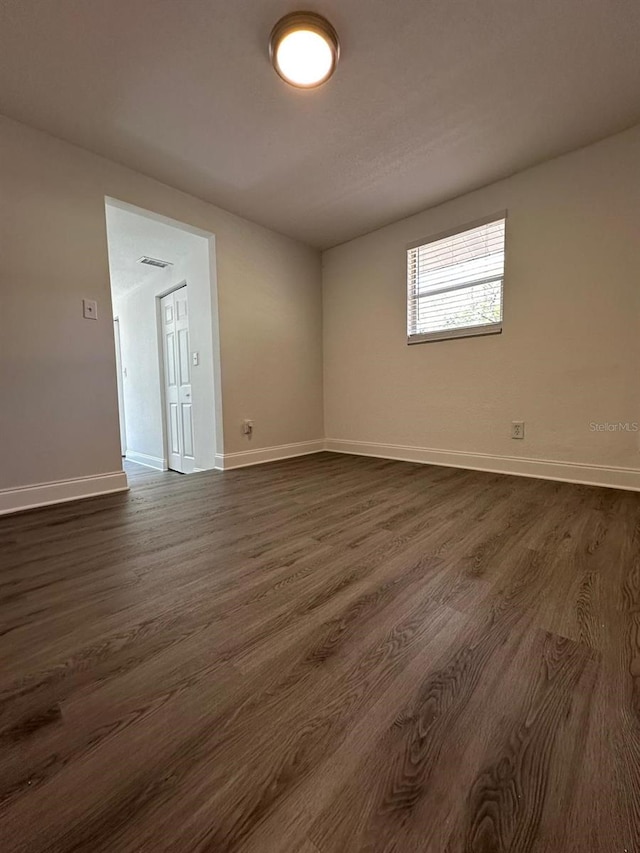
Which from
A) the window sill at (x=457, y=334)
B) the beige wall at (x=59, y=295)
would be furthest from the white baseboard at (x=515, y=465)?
the beige wall at (x=59, y=295)

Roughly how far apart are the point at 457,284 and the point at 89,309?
2.87m

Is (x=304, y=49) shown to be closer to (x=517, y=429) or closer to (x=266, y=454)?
(x=517, y=429)

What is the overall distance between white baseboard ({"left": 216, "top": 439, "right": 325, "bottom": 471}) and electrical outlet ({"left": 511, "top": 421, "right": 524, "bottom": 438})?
2.06 meters

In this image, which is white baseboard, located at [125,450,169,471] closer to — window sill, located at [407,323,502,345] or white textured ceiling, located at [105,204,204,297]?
white textured ceiling, located at [105,204,204,297]

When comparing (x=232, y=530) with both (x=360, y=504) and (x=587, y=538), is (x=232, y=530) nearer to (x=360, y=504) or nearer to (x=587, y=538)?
(x=360, y=504)

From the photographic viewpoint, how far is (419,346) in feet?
10.8

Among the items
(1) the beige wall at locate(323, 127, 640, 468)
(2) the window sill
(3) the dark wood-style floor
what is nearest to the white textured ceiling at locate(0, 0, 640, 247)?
(1) the beige wall at locate(323, 127, 640, 468)

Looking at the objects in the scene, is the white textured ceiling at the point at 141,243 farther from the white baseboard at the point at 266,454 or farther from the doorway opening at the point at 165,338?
the white baseboard at the point at 266,454

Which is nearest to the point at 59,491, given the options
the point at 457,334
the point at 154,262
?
the point at 154,262

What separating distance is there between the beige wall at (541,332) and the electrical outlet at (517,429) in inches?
1.6

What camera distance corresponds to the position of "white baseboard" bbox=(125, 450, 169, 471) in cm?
455

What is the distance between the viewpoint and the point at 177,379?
13.7 ft

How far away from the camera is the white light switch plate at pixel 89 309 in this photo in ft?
7.74

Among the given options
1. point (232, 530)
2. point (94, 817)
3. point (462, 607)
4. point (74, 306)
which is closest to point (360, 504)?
point (232, 530)
